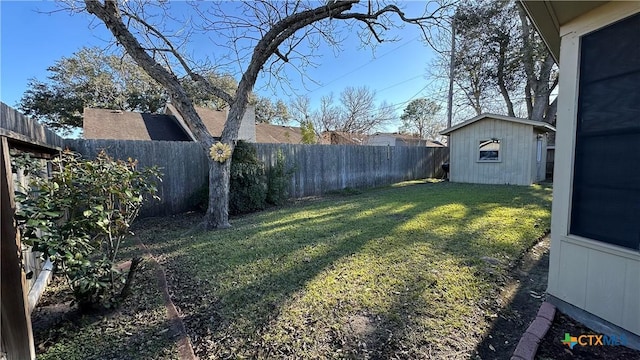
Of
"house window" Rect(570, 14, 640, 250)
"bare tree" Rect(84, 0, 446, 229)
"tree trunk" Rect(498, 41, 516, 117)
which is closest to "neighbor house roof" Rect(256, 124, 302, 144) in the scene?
"bare tree" Rect(84, 0, 446, 229)

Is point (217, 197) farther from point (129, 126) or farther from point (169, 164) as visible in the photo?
point (129, 126)

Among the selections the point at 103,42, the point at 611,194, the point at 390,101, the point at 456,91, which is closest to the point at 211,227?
the point at 103,42

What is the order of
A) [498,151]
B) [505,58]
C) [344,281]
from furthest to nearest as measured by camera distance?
[505,58] < [498,151] < [344,281]

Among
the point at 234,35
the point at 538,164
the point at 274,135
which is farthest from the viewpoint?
the point at 274,135

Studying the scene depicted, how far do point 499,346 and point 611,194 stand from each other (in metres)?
1.34

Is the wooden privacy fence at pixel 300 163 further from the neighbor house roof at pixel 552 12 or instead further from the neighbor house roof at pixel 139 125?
Result: the neighbor house roof at pixel 139 125

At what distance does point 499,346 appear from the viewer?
2.00 m

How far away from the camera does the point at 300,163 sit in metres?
8.89

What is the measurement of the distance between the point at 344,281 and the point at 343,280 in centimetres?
2

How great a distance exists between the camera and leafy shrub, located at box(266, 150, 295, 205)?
727cm

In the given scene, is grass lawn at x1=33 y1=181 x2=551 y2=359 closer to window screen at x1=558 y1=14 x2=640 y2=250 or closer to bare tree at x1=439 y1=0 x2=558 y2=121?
window screen at x1=558 y1=14 x2=640 y2=250

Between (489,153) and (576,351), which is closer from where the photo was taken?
(576,351)

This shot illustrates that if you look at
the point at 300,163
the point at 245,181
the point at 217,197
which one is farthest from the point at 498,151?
the point at 217,197

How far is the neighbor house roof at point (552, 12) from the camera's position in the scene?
210 cm
